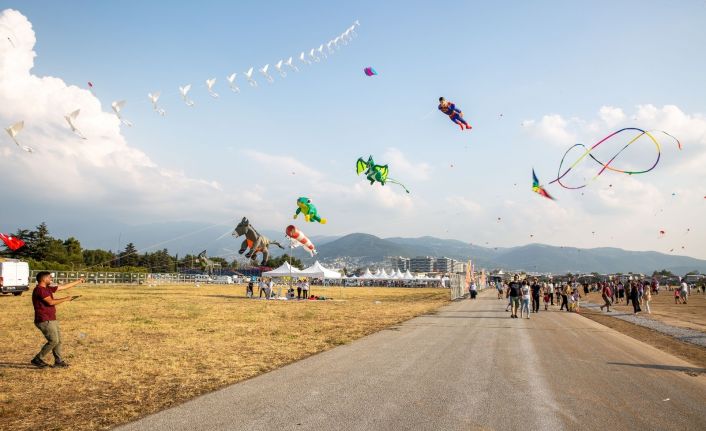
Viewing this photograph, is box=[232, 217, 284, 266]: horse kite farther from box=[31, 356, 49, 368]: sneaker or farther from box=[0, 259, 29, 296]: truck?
box=[31, 356, 49, 368]: sneaker

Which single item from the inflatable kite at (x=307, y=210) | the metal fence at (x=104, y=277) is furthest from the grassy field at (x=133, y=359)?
the metal fence at (x=104, y=277)

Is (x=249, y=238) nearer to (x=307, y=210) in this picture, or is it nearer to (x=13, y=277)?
(x=307, y=210)

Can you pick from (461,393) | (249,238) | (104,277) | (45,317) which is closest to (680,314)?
(461,393)

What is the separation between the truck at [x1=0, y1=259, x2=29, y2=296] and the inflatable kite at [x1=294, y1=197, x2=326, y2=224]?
20.3m

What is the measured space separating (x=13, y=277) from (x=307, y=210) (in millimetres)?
21571

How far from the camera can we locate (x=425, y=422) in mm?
5461

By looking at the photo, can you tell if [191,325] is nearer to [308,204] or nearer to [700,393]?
[700,393]

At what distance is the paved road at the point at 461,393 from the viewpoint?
18.0 feet

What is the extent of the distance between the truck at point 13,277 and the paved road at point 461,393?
29.2 metres

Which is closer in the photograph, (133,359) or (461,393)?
(461,393)

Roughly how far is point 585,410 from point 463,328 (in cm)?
1046

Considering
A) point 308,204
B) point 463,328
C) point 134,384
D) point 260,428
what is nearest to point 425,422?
point 260,428

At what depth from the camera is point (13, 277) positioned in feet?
98.1

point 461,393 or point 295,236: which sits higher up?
point 295,236
